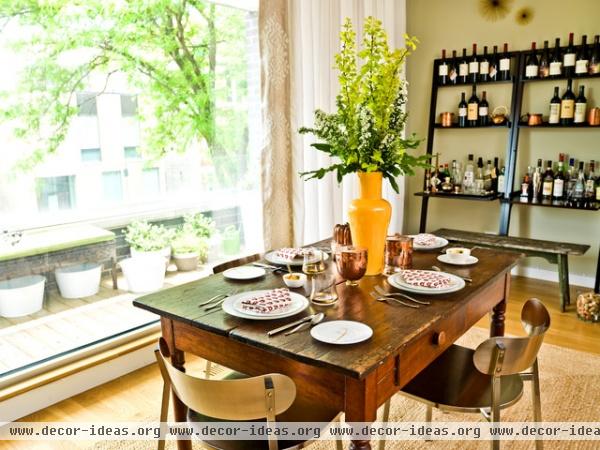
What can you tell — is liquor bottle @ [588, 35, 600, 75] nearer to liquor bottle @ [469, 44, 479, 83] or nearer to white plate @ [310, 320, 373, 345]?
liquor bottle @ [469, 44, 479, 83]

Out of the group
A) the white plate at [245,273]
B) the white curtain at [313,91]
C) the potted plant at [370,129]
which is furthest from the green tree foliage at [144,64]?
the potted plant at [370,129]

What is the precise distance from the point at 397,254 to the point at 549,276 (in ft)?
9.22

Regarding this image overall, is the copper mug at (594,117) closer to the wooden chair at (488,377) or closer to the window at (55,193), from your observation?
the wooden chair at (488,377)

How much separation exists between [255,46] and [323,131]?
1.73m

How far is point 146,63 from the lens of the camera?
3043mm

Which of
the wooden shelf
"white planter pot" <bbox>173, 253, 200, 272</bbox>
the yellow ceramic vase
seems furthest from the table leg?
the wooden shelf

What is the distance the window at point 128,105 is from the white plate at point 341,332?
218 cm

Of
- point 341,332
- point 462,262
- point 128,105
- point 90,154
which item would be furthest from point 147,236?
point 341,332

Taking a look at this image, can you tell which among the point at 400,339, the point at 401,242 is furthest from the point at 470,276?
the point at 400,339

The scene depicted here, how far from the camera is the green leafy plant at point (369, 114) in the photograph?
65.2 inches

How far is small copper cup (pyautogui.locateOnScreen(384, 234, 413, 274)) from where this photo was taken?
1842mm

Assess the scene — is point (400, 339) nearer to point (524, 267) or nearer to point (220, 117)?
point (220, 117)

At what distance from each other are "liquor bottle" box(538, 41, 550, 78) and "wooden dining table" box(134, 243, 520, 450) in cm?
253

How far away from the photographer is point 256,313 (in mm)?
1397
